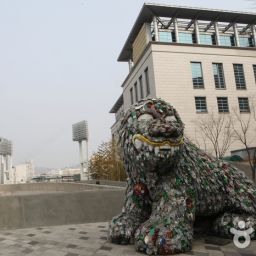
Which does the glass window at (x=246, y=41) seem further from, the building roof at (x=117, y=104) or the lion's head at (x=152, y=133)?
the lion's head at (x=152, y=133)

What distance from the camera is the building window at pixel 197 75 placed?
26114 millimetres

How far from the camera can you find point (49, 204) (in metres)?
5.65

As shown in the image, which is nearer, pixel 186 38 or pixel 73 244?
pixel 73 244

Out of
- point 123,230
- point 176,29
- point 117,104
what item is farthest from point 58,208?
point 117,104

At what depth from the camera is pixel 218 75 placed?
2688 centimetres

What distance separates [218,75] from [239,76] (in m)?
2.16

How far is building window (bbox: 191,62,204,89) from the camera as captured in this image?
26.1 metres

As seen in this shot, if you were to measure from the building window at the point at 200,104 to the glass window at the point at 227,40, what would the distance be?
709cm

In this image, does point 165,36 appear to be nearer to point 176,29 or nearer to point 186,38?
point 176,29

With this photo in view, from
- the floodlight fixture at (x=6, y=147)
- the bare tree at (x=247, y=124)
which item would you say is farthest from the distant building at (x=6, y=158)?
the bare tree at (x=247, y=124)

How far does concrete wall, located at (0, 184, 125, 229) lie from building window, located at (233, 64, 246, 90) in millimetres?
24026

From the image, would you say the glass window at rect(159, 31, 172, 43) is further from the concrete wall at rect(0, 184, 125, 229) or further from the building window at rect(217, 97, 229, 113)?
the concrete wall at rect(0, 184, 125, 229)

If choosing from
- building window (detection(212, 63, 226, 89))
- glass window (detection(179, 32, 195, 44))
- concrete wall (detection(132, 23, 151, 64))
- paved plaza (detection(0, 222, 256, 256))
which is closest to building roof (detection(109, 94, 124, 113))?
concrete wall (detection(132, 23, 151, 64))

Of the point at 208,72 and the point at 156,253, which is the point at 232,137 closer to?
the point at 208,72
